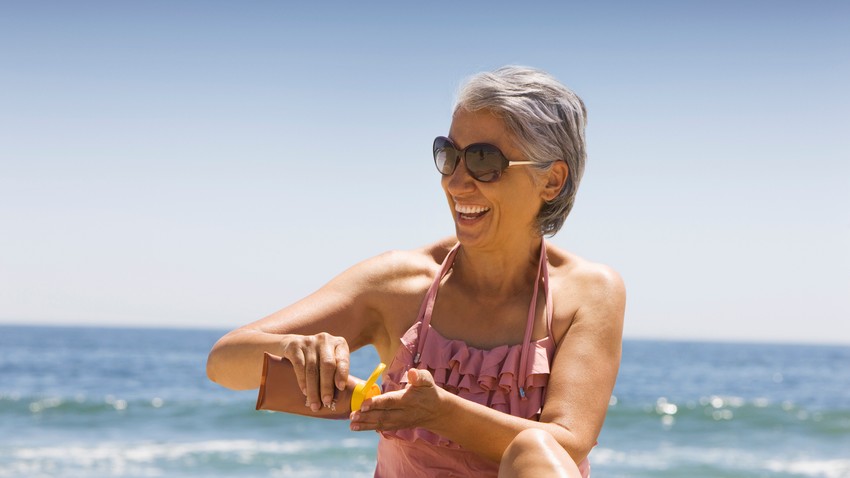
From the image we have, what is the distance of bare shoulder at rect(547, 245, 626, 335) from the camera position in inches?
120

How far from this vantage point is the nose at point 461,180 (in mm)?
3008

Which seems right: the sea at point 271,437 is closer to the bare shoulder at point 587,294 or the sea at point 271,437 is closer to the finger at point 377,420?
the bare shoulder at point 587,294

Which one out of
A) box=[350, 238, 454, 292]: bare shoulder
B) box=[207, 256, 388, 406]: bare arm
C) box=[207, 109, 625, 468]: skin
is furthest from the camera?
box=[350, 238, 454, 292]: bare shoulder

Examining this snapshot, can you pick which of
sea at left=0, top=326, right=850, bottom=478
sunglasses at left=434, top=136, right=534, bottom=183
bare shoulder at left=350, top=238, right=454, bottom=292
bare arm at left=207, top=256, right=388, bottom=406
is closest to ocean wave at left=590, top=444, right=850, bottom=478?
sea at left=0, top=326, right=850, bottom=478

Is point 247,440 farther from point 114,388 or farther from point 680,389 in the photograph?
point 680,389

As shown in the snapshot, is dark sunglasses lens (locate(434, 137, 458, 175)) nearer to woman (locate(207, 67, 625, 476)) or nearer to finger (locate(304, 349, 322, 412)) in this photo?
woman (locate(207, 67, 625, 476))

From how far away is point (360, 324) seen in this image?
3232 millimetres

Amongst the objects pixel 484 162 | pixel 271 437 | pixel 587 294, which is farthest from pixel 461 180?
pixel 271 437

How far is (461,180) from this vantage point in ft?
9.88

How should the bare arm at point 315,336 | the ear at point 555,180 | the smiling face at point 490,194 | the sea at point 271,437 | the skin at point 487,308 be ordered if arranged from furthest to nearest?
the sea at point 271,437
the ear at point 555,180
the smiling face at point 490,194
the skin at point 487,308
the bare arm at point 315,336

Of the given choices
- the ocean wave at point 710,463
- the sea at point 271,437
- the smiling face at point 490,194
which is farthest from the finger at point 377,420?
the ocean wave at point 710,463

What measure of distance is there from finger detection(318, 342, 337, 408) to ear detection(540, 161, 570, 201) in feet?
3.37

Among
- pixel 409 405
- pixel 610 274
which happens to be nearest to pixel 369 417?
pixel 409 405

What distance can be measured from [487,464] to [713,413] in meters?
17.9
